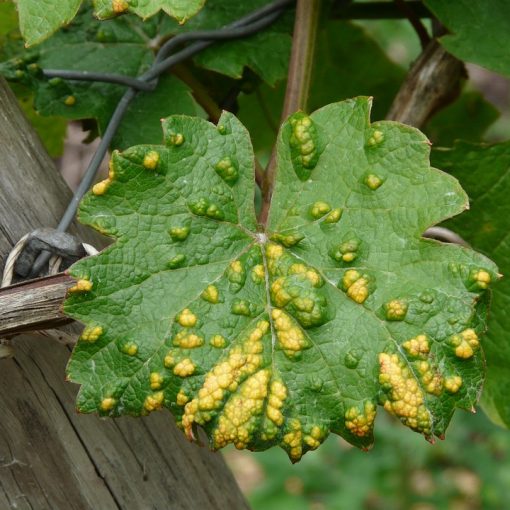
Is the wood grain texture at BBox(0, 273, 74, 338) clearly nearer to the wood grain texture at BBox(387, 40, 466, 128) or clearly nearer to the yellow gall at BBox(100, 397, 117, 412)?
the yellow gall at BBox(100, 397, 117, 412)

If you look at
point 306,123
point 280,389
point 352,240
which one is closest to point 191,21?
point 306,123

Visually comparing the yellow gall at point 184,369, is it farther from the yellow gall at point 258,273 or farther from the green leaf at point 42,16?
the green leaf at point 42,16

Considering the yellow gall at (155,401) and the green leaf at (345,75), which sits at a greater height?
the yellow gall at (155,401)

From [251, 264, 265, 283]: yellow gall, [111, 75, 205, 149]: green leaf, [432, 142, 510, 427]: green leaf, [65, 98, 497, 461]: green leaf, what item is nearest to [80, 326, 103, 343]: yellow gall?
[65, 98, 497, 461]: green leaf

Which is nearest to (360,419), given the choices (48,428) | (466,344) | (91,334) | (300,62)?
(466,344)

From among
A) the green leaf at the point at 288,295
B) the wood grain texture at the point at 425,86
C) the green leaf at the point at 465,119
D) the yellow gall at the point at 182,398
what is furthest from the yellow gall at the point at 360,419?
the green leaf at the point at 465,119

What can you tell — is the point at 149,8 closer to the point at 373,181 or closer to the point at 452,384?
the point at 373,181

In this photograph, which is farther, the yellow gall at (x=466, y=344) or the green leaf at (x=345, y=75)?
the green leaf at (x=345, y=75)

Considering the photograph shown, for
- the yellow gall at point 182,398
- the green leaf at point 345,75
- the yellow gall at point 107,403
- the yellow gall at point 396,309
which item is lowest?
the green leaf at point 345,75
